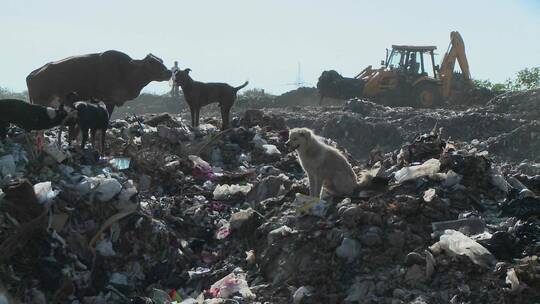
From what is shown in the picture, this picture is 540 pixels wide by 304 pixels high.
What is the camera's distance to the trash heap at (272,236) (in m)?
4.89

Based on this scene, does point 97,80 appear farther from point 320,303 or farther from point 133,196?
point 320,303

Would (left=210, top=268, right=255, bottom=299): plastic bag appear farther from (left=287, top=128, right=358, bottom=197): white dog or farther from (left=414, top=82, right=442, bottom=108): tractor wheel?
(left=414, top=82, right=442, bottom=108): tractor wheel

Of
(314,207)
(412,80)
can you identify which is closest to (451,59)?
(412,80)

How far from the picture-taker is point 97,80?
10320 millimetres

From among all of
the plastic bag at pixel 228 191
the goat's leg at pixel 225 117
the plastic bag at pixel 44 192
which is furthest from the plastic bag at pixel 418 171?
the goat's leg at pixel 225 117

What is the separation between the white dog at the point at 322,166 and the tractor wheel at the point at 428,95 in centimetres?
1662

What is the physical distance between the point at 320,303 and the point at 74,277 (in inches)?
78.6

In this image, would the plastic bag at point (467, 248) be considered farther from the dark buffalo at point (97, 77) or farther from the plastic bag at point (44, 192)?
the dark buffalo at point (97, 77)

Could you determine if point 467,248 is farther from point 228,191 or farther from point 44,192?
point 44,192

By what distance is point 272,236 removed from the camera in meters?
5.75

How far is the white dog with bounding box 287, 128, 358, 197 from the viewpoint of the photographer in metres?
6.42

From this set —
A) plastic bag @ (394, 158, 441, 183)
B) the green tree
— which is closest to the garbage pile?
the green tree

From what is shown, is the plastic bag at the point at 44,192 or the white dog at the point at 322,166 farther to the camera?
the white dog at the point at 322,166

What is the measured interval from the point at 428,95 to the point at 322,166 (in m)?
16.8
